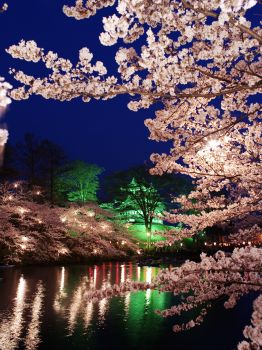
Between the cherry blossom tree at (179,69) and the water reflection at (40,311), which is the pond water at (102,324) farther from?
the cherry blossom tree at (179,69)

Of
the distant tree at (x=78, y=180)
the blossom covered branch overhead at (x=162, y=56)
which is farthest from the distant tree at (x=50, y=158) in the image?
the blossom covered branch overhead at (x=162, y=56)

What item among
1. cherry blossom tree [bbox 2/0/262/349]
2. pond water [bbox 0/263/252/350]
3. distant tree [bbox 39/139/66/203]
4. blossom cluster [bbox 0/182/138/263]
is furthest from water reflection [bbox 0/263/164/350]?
distant tree [bbox 39/139/66/203]

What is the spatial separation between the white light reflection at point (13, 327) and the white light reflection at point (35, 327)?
213mm

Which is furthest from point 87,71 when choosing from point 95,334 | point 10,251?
point 10,251

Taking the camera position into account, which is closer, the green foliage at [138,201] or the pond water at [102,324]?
the pond water at [102,324]

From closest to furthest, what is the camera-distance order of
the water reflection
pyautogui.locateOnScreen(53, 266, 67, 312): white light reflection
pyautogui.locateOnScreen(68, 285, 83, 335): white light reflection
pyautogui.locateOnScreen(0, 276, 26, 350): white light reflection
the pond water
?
1. pyautogui.locateOnScreen(0, 276, 26, 350): white light reflection
2. the pond water
3. the water reflection
4. pyautogui.locateOnScreen(68, 285, 83, 335): white light reflection
5. pyautogui.locateOnScreen(53, 266, 67, 312): white light reflection

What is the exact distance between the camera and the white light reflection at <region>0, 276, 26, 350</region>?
24.7 ft

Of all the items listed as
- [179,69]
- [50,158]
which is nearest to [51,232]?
[50,158]

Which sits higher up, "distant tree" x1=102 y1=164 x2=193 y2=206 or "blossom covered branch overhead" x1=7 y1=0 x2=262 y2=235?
"distant tree" x1=102 y1=164 x2=193 y2=206

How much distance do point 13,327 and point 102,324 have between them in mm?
2032

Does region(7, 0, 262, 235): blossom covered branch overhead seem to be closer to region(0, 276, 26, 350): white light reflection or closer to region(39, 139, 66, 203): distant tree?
region(0, 276, 26, 350): white light reflection

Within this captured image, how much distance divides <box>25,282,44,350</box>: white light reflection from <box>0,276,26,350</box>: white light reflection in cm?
21

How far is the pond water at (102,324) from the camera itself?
25.4 ft

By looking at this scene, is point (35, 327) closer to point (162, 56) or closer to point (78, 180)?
point (162, 56)
